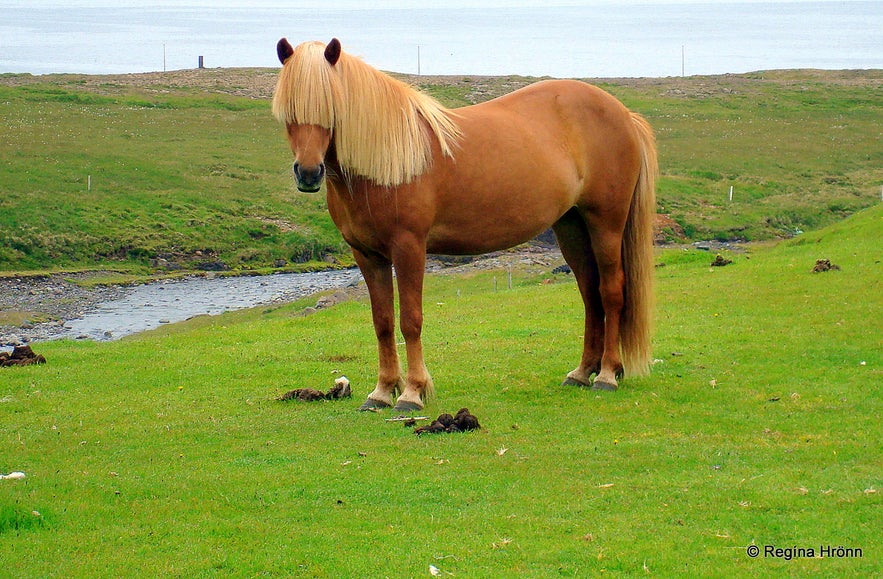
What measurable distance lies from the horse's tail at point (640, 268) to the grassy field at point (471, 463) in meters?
0.40

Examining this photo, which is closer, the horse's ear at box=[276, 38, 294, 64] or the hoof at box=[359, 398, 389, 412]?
the horse's ear at box=[276, 38, 294, 64]

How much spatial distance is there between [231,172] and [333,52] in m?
37.4

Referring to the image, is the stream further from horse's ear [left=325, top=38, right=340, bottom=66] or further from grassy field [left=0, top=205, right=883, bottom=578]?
horse's ear [left=325, top=38, right=340, bottom=66]

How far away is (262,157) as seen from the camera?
47.6 m

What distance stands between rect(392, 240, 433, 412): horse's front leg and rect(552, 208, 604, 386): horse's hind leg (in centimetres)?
192

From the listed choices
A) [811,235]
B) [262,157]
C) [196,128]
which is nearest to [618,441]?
[811,235]

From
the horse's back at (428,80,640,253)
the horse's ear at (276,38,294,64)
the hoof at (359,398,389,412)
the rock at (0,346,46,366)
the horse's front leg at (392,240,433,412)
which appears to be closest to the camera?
the horse's ear at (276,38,294,64)

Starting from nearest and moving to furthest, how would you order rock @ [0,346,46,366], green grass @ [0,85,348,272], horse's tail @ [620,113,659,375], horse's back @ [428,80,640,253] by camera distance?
horse's back @ [428,80,640,253] → horse's tail @ [620,113,659,375] → rock @ [0,346,46,366] → green grass @ [0,85,348,272]

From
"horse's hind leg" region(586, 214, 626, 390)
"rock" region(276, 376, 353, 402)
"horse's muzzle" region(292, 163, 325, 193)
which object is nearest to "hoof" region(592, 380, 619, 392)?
"horse's hind leg" region(586, 214, 626, 390)

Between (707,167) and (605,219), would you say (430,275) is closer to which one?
(605,219)

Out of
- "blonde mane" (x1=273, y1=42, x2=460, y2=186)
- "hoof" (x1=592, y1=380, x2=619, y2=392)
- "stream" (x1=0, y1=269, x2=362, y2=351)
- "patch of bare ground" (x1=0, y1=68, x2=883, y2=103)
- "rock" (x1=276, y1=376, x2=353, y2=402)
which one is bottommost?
"stream" (x1=0, y1=269, x2=362, y2=351)

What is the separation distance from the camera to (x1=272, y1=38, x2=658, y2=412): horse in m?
8.16

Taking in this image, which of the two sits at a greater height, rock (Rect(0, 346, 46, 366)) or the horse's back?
the horse's back

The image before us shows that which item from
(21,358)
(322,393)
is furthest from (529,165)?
(21,358)
